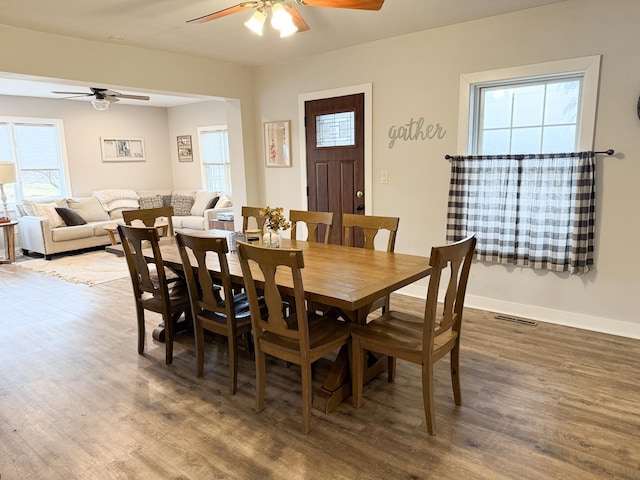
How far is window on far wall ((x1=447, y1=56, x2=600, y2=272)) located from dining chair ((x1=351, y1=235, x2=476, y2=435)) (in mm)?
1579

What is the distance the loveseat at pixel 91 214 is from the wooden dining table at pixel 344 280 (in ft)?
14.3

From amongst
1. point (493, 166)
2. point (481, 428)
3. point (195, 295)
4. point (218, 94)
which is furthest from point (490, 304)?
point (218, 94)

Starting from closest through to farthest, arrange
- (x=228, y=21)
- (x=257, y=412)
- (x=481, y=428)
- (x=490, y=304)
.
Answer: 1. (x=481, y=428)
2. (x=257, y=412)
3. (x=228, y=21)
4. (x=490, y=304)

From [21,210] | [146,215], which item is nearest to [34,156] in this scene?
[21,210]

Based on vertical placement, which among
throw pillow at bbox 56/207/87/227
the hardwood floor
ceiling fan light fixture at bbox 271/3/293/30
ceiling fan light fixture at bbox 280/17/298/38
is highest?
ceiling fan light fixture at bbox 271/3/293/30

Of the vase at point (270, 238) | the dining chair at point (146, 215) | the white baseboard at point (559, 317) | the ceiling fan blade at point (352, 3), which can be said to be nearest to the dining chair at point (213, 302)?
the vase at point (270, 238)

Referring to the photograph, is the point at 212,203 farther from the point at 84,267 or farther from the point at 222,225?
the point at 84,267

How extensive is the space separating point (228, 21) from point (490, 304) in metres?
3.29

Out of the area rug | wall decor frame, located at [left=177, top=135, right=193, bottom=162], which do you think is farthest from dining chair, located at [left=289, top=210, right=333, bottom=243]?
wall decor frame, located at [left=177, top=135, right=193, bottom=162]

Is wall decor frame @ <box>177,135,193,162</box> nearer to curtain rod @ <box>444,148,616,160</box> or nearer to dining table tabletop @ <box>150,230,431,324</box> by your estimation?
dining table tabletop @ <box>150,230,431,324</box>

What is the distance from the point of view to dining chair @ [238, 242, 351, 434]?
6.56 feet

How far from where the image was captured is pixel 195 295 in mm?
2668

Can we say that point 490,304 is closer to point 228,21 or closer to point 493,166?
point 493,166

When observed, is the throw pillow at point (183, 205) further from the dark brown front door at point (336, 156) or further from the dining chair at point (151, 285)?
the dining chair at point (151, 285)
